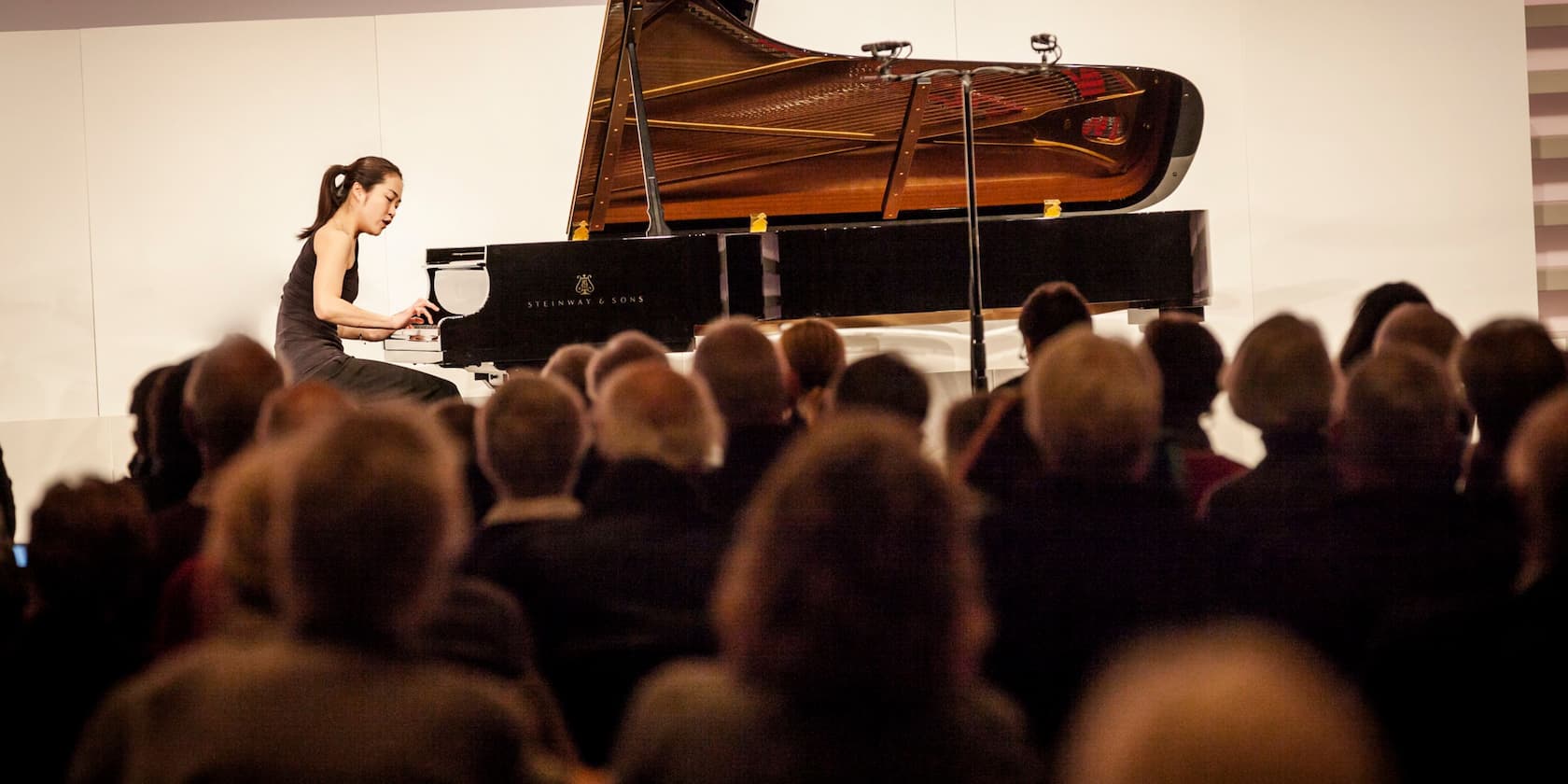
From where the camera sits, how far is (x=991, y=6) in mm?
7609

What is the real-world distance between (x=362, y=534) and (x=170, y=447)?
164cm

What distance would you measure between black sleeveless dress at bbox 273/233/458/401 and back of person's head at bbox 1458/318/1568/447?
12.4 ft

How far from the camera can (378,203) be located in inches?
199

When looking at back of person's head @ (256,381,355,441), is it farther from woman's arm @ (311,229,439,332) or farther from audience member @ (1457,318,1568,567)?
woman's arm @ (311,229,439,332)

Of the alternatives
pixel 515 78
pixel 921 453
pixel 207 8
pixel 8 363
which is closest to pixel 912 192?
pixel 515 78

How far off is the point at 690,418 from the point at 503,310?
3.11 m

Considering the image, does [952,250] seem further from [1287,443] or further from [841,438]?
[841,438]

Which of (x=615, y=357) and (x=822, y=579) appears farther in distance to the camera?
(x=615, y=357)

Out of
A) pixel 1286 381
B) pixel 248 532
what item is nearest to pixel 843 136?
pixel 1286 381

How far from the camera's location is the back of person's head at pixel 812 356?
10.8ft

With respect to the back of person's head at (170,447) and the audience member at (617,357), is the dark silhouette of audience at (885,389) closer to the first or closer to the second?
the audience member at (617,357)

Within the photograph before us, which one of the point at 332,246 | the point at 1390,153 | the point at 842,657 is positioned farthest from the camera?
the point at 1390,153

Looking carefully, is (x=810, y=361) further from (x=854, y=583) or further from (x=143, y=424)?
(x=854, y=583)

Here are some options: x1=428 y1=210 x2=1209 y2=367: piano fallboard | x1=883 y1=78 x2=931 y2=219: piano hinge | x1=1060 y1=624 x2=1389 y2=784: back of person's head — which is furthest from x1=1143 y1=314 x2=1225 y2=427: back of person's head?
x1=883 y1=78 x2=931 y2=219: piano hinge
